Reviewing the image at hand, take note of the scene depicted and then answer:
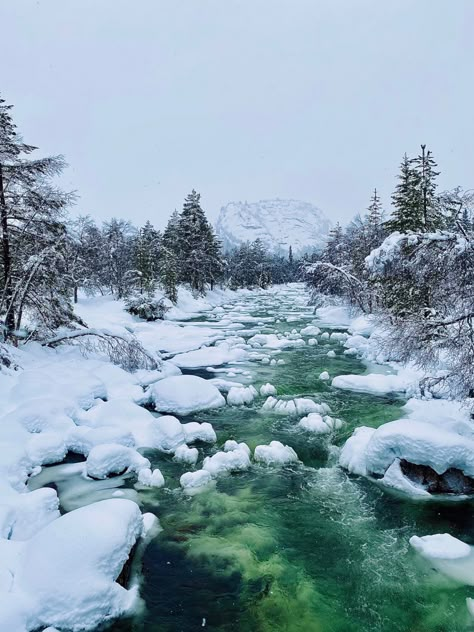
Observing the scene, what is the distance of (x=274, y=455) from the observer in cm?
862

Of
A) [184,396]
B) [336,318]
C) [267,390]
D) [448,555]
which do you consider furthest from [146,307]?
[448,555]

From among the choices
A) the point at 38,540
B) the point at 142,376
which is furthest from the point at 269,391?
the point at 38,540

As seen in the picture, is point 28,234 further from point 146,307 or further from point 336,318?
point 336,318

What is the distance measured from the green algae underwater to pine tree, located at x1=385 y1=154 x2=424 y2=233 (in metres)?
17.4

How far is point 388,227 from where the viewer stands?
82.8ft

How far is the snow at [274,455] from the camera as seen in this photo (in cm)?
860

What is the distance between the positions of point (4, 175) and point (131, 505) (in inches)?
519

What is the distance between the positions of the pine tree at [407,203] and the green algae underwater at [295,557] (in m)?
17.4

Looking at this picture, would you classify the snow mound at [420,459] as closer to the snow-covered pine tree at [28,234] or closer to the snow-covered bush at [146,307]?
the snow-covered pine tree at [28,234]

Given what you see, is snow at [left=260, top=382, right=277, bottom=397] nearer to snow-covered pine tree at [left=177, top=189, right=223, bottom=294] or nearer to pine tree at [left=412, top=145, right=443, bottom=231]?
pine tree at [left=412, top=145, right=443, bottom=231]

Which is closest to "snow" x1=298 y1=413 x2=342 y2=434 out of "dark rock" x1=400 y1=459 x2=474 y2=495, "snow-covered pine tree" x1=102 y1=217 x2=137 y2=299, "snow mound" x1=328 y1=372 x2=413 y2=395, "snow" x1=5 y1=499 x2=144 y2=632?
"dark rock" x1=400 y1=459 x2=474 y2=495

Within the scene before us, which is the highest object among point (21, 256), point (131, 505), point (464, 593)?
point (21, 256)

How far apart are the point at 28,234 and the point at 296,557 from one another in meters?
13.4

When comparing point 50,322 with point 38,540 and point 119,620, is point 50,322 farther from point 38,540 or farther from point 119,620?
point 119,620
